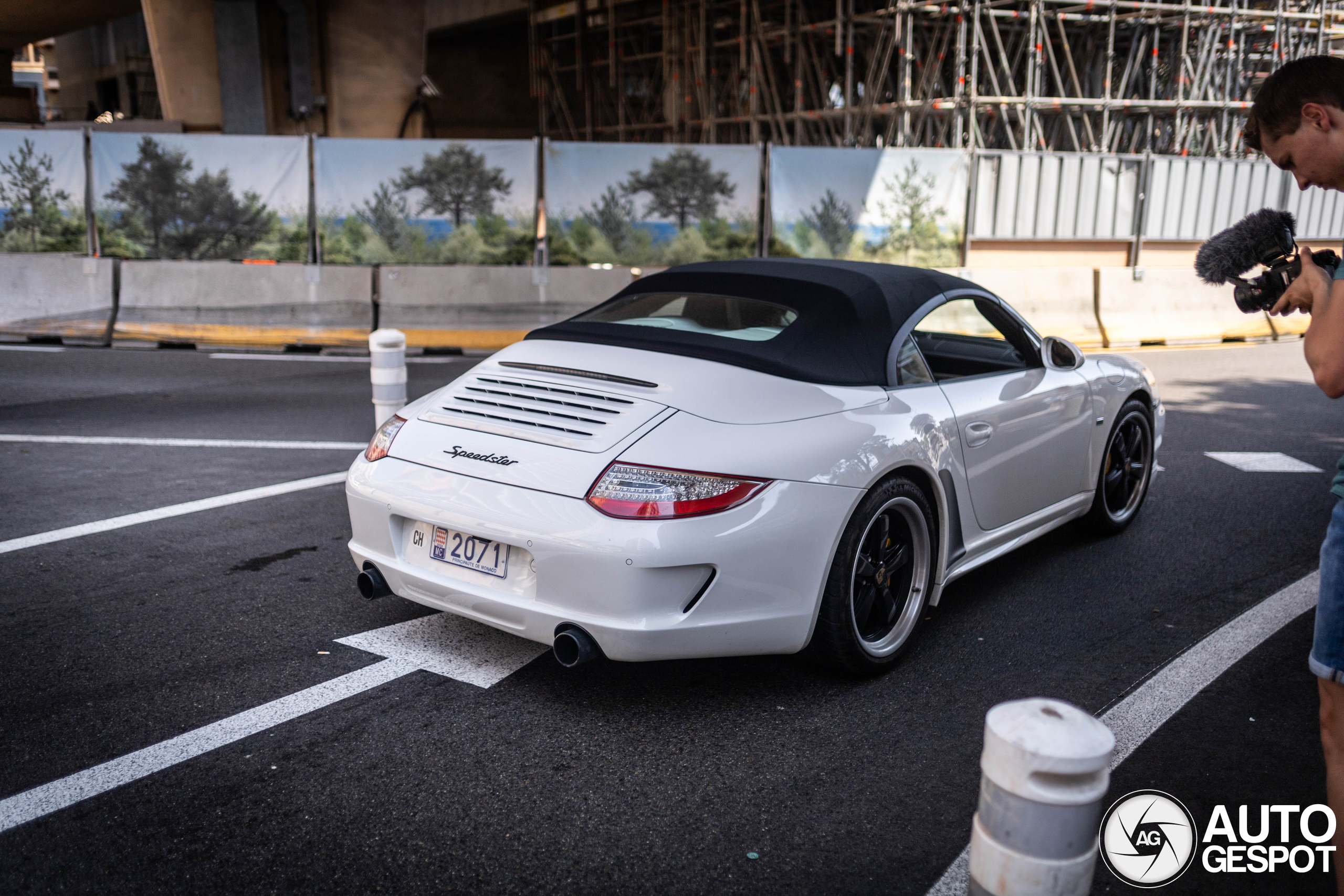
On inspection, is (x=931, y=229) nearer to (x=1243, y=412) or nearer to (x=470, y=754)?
(x=1243, y=412)

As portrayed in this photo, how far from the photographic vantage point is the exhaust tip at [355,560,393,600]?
369 centimetres

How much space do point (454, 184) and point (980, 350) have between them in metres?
8.62

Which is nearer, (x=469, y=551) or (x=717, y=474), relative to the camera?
(x=717, y=474)

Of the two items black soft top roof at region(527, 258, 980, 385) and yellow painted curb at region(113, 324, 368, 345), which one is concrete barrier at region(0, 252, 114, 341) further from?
black soft top roof at region(527, 258, 980, 385)

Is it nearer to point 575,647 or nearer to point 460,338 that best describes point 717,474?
point 575,647

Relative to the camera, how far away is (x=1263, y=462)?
718cm

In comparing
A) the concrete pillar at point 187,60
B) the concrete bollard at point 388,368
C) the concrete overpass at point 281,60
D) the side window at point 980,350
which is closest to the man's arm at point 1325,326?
the side window at point 980,350

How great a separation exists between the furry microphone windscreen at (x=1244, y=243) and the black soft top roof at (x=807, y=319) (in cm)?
124

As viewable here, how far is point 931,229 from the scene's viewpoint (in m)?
12.9

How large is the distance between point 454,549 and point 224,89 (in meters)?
20.7

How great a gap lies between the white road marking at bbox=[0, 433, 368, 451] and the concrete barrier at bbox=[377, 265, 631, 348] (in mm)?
4694

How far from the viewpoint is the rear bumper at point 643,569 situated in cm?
309

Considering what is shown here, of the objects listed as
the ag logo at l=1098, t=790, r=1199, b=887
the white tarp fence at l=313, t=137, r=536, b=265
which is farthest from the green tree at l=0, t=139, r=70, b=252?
the ag logo at l=1098, t=790, r=1199, b=887

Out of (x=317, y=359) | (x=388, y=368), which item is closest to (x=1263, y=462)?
(x=388, y=368)
